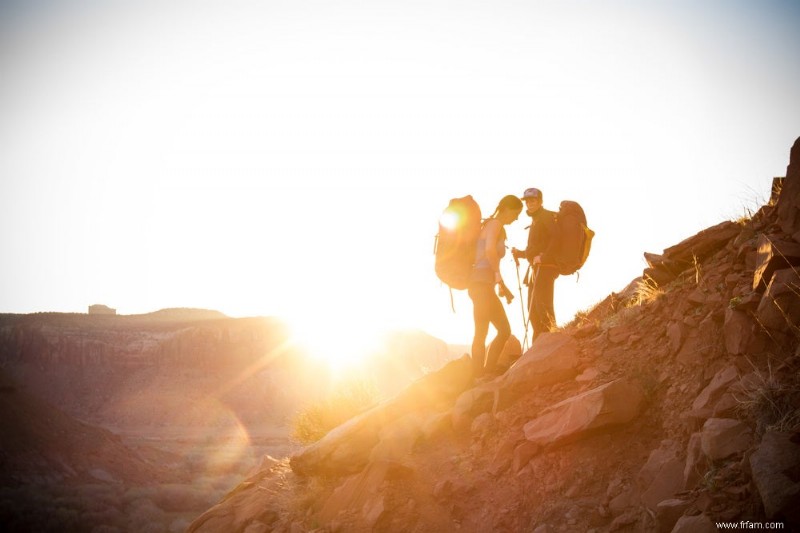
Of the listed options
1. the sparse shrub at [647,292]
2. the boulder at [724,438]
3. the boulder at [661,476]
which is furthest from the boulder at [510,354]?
the boulder at [724,438]

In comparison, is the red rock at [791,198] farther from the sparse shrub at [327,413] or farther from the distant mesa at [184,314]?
the distant mesa at [184,314]

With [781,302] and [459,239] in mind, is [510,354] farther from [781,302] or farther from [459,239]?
[781,302]

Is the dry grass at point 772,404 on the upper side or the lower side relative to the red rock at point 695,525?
upper

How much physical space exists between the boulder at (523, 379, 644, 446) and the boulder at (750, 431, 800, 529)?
1.39m

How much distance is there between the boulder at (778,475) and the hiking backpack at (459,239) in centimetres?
362

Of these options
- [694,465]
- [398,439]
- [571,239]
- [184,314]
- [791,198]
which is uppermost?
[184,314]

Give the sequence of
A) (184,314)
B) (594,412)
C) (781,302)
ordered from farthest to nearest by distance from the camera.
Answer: (184,314)
(594,412)
(781,302)

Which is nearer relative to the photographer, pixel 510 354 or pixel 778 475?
pixel 778 475

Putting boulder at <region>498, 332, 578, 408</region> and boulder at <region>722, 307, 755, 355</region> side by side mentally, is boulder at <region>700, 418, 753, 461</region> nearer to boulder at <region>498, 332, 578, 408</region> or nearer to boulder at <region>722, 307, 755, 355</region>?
boulder at <region>722, 307, 755, 355</region>

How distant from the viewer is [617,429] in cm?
474

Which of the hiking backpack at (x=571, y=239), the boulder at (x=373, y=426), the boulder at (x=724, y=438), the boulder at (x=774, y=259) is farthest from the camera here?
the hiking backpack at (x=571, y=239)

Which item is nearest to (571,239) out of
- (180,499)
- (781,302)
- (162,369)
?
(781,302)

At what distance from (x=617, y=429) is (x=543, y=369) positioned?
4.29 feet

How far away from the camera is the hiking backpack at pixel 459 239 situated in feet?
20.9
